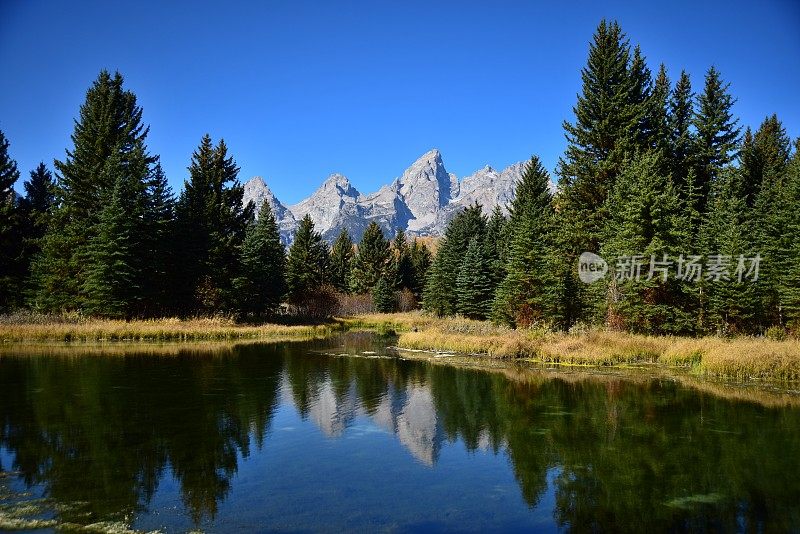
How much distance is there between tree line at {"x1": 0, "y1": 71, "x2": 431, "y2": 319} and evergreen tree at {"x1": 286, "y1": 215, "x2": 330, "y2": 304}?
1357 centimetres

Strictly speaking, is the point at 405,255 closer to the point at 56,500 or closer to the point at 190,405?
the point at 190,405

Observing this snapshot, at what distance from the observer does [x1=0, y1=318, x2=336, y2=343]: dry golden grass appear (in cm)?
3706

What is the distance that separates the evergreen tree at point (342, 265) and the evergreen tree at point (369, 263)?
5.54 feet

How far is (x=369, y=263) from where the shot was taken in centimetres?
9619

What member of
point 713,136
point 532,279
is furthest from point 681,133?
point 532,279

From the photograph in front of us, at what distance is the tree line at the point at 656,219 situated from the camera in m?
33.6

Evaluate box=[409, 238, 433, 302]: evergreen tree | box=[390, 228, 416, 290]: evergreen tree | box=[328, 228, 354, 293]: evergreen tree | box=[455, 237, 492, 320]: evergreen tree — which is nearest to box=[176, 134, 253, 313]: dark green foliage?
box=[455, 237, 492, 320]: evergreen tree

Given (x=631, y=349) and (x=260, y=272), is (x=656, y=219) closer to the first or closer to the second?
(x=631, y=349)

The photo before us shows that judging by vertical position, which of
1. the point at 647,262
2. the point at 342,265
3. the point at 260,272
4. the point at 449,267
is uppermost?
the point at 342,265

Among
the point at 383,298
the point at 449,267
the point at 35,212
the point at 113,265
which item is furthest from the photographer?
the point at 383,298

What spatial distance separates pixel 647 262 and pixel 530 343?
897 cm

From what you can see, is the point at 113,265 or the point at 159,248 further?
the point at 159,248

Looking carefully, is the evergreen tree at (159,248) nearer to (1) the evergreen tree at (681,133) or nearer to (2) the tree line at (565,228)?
(2) the tree line at (565,228)

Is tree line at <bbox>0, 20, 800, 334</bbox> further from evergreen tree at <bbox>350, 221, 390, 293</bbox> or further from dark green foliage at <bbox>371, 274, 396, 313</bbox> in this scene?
evergreen tree at <bbox>350, 221, 390, 293</bbox>
